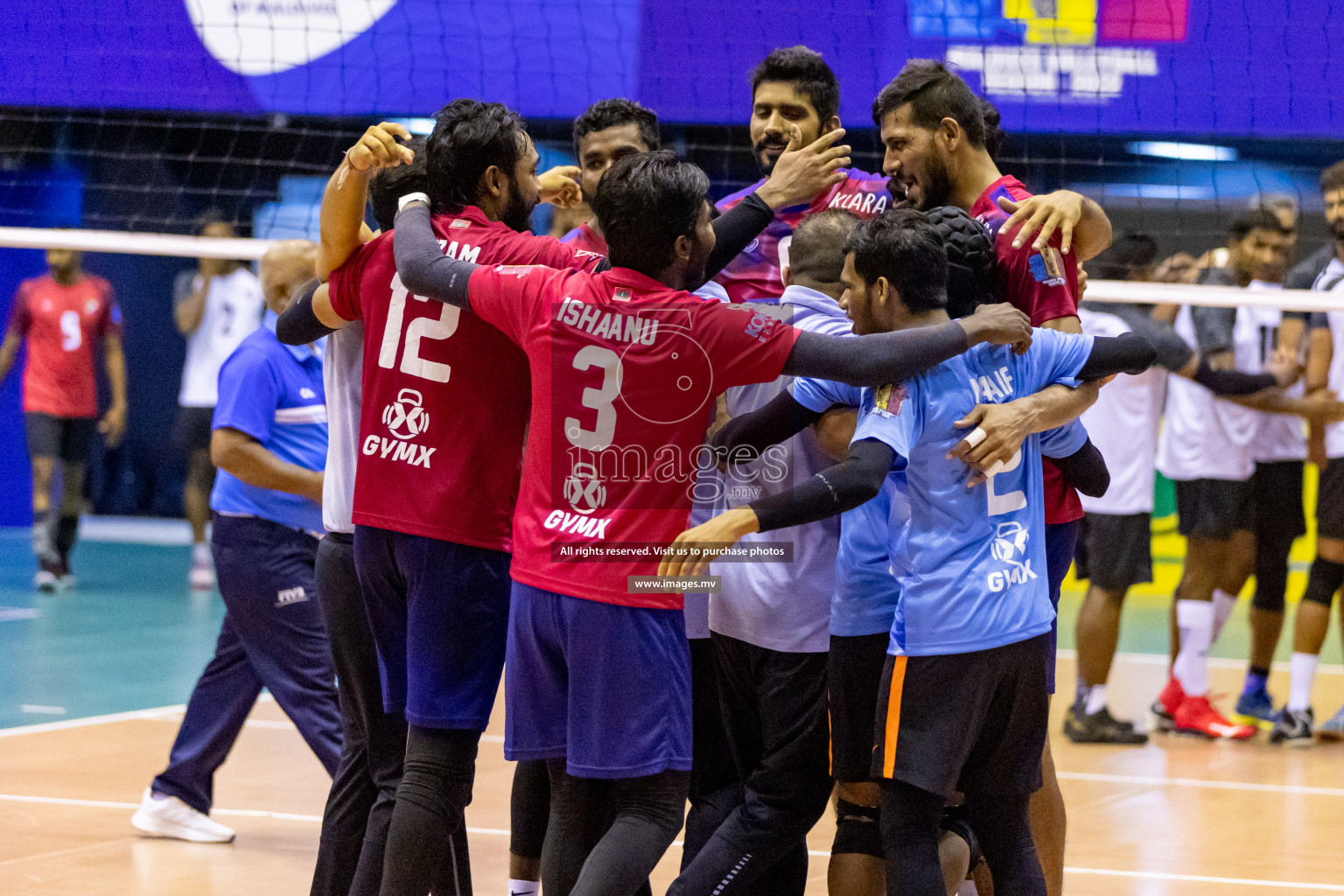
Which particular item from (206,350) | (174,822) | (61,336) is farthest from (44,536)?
(174,822)

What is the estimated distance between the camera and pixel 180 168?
36.0 feet

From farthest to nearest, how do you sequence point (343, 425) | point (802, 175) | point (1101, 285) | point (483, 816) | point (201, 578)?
point (201, 578), point (1101, 285), point (483, 816), point (343, 425), point (802, 175)

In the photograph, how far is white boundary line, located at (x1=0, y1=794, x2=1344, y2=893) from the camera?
4.56 metres

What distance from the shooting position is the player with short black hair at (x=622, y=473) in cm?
294

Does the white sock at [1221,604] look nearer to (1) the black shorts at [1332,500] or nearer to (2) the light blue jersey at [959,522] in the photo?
(1) the black shorts at [1332,500]

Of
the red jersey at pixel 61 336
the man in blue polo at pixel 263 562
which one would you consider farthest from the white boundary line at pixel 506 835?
the red jersey at pixel 61 336

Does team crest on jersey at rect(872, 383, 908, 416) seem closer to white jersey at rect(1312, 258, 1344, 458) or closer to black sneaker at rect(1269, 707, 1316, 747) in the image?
white jersey at rect(1312, 258, 1344, 458)

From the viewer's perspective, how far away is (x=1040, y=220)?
3.28m

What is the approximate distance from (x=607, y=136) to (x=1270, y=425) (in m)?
4.36

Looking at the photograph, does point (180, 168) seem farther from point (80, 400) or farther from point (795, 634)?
point (795, 634)

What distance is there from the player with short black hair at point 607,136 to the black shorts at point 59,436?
7.65 meters

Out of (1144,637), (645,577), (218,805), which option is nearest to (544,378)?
(645,577)

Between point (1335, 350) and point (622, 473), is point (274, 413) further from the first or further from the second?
point (1335, 350)

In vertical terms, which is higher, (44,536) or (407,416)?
(407,416)
